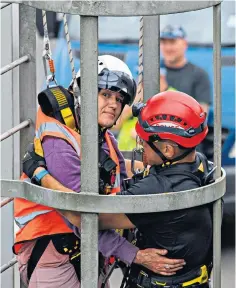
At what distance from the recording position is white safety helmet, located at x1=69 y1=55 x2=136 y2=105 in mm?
4977

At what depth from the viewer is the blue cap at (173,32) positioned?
10898 millimetres

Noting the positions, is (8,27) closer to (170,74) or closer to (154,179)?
(154,179)

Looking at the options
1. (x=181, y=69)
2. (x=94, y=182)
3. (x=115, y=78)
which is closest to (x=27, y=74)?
(x=115, y=78)

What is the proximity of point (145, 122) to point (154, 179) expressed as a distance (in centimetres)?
26

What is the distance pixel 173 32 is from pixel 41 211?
241 inches

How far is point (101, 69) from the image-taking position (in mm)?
5012

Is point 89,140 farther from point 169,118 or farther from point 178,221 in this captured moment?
point 178,221

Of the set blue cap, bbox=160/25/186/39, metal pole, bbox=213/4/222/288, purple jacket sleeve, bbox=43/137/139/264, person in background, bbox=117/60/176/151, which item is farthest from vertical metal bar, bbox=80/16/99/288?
blue cap, bbox=160/25/186/39

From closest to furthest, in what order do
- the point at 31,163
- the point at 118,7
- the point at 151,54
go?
the point at 118,7, the point at 31,163, the point at 151,54

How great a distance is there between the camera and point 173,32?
35.9 ft

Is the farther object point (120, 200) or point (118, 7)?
point (120, 200)

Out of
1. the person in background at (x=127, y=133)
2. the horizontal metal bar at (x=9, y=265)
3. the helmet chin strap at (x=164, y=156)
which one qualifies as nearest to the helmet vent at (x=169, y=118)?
the helmet chin strap at (x=164, y=156)

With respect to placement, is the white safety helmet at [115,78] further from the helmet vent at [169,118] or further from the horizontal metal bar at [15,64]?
the horizontal metal bar at [15,64]

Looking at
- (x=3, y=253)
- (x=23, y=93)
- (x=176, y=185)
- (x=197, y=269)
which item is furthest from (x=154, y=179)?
(x=3, y=253)
